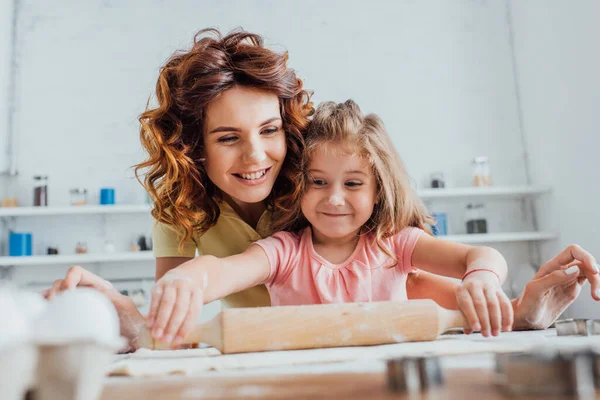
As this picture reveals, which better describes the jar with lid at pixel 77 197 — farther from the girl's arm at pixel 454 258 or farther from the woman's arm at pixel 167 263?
the girl's arm at pixel 454 258

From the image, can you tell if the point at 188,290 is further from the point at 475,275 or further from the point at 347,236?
the point at 347,236

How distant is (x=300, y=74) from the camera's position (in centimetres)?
380

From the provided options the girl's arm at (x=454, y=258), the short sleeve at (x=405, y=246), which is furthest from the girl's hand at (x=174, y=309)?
the short sleeve at (x=405, y=246)

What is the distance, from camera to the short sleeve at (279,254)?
4.36 feet

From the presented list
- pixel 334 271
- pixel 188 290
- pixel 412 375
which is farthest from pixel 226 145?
pixel 412 375

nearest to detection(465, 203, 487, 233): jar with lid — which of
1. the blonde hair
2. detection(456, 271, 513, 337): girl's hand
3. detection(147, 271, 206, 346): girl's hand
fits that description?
the blonde hair

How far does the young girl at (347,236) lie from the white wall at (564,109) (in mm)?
1969

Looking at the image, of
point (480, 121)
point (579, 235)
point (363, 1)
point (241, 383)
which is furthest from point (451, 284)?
point (363, 1)

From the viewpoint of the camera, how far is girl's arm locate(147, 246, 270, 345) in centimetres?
81

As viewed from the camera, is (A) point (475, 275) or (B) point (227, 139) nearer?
(A) point (475, 275)

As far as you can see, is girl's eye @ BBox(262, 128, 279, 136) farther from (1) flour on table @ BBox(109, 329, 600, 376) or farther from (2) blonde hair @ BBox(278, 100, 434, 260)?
(1) flour on table @ BBox(109, 329, 600, 376)

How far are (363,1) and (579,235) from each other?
6.66 feet

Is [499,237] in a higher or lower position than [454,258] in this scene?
higher

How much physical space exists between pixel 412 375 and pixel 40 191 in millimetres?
3283
